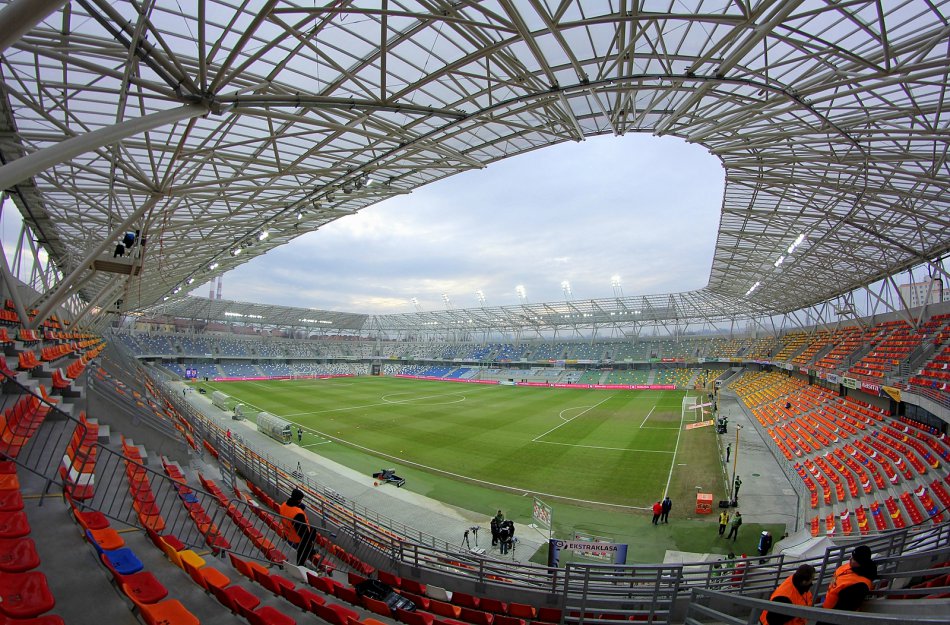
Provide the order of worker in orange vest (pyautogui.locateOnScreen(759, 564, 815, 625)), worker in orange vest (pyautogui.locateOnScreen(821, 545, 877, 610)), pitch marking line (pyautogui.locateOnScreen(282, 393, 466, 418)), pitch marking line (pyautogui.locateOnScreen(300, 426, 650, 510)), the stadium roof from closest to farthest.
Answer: worker in orange vest (pyautogui.locateOnScreen(821, 545, 877, 610)) → worker in orange vest (pyautogui.locateOnScreen(759, 564, 815, 625)) → the stadium roof → pitch marking line (pyautogui.locateOnScreen(300, 426, 650, 510)) → pitch marking line (pyautogui.locateOnScreen(282, 393, 466, 418))

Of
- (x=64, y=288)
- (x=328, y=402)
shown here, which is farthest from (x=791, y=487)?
(x=328, y=402)

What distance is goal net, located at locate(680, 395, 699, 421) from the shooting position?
36062 millimetres

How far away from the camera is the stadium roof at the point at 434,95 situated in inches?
313

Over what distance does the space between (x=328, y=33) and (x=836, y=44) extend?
1235 centimetres

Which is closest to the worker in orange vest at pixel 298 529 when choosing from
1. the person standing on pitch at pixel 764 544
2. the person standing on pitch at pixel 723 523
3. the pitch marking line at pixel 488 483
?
the pitch marking line at pixel 488 483

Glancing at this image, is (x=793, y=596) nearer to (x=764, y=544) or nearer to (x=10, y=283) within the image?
(x=764, y=544)

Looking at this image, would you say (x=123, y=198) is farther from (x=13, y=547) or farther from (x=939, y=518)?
(x=939, y=518)

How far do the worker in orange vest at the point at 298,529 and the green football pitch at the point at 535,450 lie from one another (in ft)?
31.0

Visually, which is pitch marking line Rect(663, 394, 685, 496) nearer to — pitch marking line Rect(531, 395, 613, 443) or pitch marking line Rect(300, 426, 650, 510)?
pitch marking line Rect(300, 426, 650, 510)

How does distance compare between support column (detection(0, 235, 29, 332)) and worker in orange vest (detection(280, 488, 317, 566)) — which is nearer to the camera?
worker in orange vest (detection(280, 488, 317, 566))

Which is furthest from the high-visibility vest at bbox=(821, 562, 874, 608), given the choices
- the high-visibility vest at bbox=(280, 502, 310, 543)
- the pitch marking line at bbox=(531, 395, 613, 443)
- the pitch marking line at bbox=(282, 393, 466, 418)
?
the pitch marking line at bbox=(282, 393, 466, 418)

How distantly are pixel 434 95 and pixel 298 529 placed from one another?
11.9 meters

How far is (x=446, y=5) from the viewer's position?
8.05 metres

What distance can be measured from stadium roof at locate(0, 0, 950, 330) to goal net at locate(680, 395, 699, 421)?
20.4 meters
